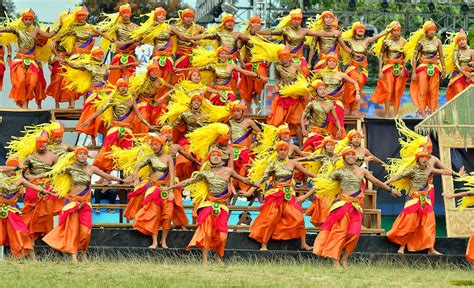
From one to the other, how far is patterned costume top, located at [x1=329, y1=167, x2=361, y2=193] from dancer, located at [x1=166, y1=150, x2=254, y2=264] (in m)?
0.98

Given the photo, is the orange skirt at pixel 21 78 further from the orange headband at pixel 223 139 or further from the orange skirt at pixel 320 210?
the orange skirt at pixel 320 210

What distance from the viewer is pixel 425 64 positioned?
17.9 meters

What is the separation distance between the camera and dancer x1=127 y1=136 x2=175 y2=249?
49.1 ft

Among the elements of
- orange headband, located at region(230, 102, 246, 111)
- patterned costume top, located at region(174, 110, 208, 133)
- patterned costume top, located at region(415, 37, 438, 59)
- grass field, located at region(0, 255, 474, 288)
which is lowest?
grass field, located at region(0, 255, 474, 288)

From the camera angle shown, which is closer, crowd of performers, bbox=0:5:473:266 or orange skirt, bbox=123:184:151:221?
crowd of performers, bbox=0:5:473:266

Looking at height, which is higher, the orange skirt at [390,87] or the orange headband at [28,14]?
the orange headband at [28,14]

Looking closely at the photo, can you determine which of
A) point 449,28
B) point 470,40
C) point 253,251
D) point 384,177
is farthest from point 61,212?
A: point 470,40

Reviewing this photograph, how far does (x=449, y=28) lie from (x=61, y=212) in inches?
382

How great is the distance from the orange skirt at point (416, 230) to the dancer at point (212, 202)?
1.77m

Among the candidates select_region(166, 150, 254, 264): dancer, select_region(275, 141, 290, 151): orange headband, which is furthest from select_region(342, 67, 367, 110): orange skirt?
select_region(166, 150, 254, 264): dancer

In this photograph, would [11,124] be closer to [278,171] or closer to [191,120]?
[191,120]

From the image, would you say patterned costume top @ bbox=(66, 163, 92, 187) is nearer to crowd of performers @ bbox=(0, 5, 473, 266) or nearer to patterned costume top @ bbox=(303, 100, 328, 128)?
crowd of performers @ bbox=(0, 5, 473, 266)

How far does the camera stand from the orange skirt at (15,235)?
14.5 metres

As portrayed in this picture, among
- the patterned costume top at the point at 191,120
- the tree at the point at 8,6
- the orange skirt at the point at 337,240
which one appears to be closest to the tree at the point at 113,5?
the tree at the point at 8,6
